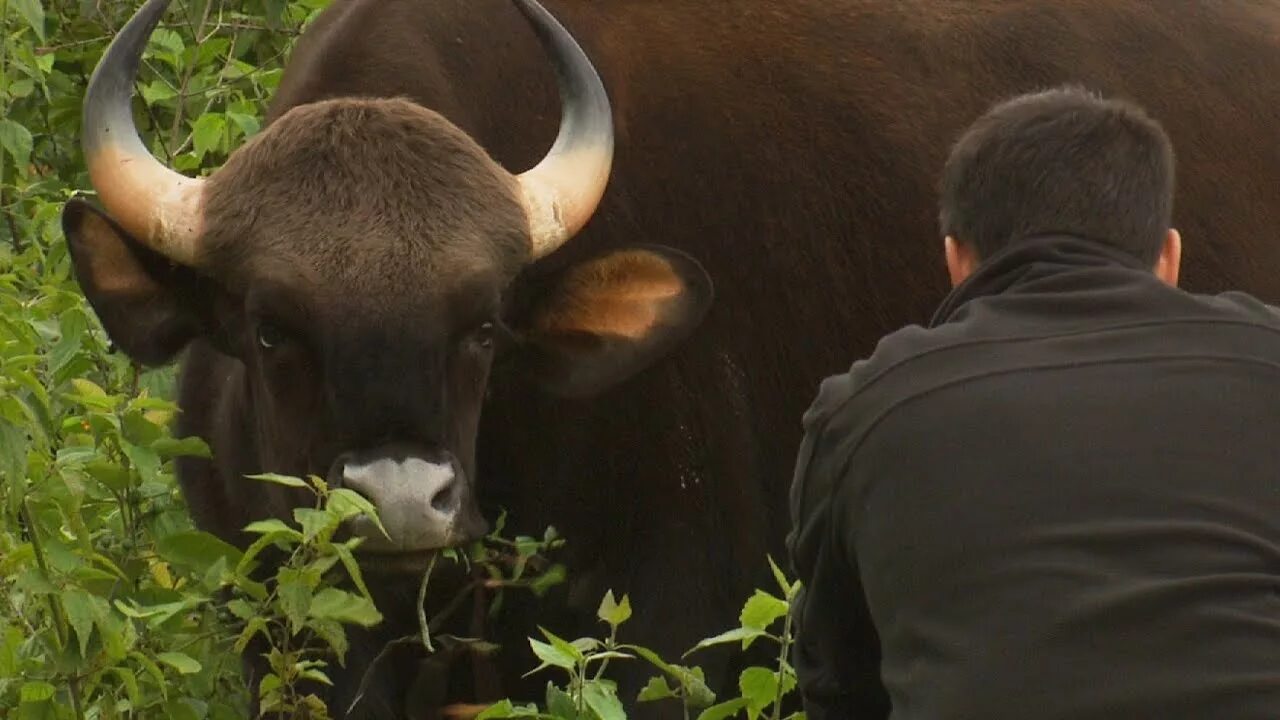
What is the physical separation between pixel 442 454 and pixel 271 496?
809 millimetres

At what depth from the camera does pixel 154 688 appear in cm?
514

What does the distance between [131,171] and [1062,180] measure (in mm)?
2522

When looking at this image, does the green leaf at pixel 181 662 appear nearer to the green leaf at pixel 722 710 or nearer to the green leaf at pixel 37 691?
the green leaf at pixel 37 691

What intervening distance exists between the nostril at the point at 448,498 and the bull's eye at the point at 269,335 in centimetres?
55

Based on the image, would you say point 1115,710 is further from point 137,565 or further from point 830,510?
point 137,565

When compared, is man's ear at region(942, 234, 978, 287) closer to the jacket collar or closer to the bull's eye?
the jacket collar

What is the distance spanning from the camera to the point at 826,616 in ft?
12.9

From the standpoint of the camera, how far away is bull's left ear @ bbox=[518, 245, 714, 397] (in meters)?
5.67

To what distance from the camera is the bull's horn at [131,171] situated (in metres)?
5.38

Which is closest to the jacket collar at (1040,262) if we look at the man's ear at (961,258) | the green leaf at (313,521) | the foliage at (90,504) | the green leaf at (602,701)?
the man's ear at (961,258)

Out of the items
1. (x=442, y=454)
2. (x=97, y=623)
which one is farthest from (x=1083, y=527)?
(x=97, y=623)

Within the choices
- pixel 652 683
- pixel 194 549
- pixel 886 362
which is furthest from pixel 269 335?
pixel 886 362

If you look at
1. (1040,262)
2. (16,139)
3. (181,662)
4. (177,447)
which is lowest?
(16,139)

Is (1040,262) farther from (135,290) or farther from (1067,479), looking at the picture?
(135,290)
